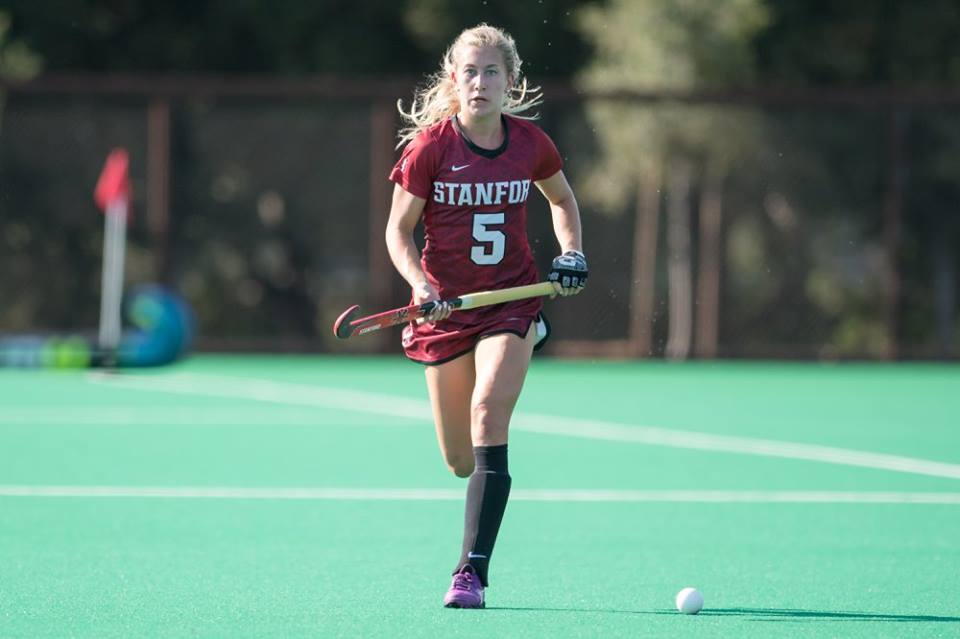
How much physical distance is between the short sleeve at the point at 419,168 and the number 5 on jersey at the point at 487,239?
0.22 meters

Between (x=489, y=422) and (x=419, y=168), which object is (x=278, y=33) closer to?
(x=419, y=168)

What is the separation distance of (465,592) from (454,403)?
2.97 feet

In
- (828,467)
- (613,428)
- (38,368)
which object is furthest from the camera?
(38,368)

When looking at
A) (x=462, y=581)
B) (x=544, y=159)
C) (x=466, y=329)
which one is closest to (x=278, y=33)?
(x=544, y=159)

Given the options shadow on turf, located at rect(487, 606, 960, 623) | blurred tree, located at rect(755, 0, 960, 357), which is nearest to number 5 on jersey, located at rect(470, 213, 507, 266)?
shadow on turf, located at rect(487, 606, 960, 623)

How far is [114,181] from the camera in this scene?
19.0 m

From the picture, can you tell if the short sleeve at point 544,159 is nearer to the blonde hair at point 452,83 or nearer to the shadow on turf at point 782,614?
the blonde hair at point 452,83

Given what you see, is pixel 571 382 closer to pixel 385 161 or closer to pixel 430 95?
pixel 385 161

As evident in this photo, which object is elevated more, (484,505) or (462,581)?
(484,505)

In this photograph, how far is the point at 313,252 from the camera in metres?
21.0

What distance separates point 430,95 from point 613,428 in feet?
21.5

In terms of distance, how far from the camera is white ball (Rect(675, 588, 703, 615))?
19.5 feet

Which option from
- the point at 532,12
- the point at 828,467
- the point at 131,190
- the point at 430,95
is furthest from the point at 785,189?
the point at 430,95

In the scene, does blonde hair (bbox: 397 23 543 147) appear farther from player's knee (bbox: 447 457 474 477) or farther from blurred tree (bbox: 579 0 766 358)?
blurred tree (bbox: 579 0 766 358)
